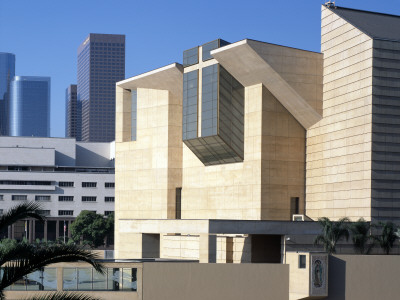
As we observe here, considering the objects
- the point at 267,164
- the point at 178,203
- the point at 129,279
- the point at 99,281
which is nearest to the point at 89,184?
the point at 178,203

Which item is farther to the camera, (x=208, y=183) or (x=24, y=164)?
(x=24, y=164)

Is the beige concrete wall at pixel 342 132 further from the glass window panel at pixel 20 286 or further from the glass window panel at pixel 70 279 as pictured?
the glass window panel at pixel 20 286

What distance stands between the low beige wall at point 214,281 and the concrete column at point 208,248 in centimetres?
867

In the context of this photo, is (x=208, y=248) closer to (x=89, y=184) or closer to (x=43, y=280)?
(x=43, y=280)

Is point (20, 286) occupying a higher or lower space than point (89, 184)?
lower

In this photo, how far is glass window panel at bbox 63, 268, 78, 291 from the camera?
5478cm

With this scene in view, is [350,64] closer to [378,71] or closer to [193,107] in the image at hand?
[378,71]

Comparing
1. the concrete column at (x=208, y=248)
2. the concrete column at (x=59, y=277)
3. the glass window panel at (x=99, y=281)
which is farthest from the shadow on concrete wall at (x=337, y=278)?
the concrete column at (x=59, y=277)

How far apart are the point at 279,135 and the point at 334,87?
24.0ft

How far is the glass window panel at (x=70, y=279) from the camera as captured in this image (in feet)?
180

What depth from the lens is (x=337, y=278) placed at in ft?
182

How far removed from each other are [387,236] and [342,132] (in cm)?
1082

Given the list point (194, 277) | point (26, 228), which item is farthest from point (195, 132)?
point (26, 228)

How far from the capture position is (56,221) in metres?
170
